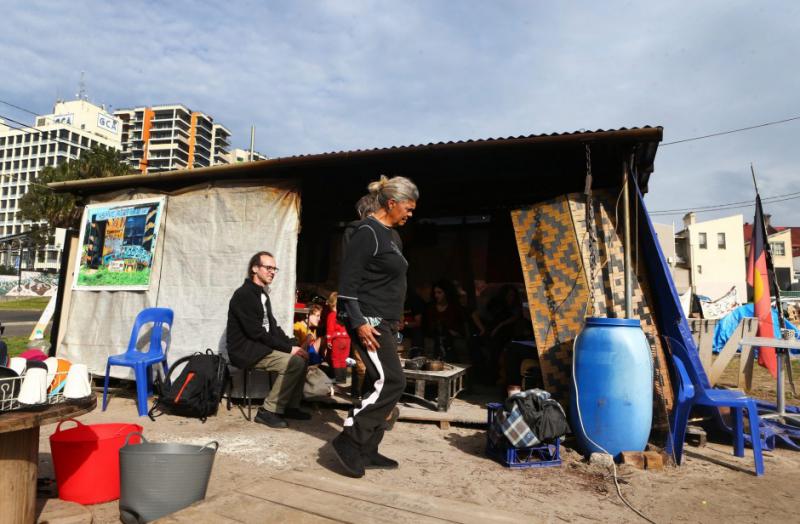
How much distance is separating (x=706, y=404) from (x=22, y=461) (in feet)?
15.0

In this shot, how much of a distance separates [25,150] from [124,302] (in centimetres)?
12125

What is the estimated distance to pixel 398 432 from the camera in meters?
4.94

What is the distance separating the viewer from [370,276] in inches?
136

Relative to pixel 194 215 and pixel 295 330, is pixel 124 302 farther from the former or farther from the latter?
pixel 295 330

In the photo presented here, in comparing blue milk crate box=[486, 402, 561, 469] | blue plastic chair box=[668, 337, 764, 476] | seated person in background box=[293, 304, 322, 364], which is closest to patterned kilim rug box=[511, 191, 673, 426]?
blue plastic chair box=[668, 337, 764, 476]

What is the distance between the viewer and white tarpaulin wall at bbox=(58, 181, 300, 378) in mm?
6164

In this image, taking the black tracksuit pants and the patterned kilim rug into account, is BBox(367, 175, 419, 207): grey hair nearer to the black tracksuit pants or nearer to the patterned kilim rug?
the black tracksuit pants

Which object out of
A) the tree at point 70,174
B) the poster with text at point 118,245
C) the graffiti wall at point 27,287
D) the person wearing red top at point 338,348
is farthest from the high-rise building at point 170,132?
the person wearing red top at point 338,348

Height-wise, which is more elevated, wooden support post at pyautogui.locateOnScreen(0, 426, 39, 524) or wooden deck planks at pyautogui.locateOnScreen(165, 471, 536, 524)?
wooden support post at pyautogui.locateOnScreen(0, 426, 39, 524)

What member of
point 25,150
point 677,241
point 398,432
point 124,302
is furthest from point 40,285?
point 25,150

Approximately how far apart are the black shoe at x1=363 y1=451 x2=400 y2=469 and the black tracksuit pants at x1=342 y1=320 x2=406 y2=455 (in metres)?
0.23

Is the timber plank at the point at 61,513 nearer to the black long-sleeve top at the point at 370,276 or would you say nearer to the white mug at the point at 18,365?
the white mug at the point at 18,365

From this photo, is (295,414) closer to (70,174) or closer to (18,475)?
(18,475)

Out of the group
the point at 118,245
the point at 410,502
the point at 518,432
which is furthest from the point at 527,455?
the point at 118,245
